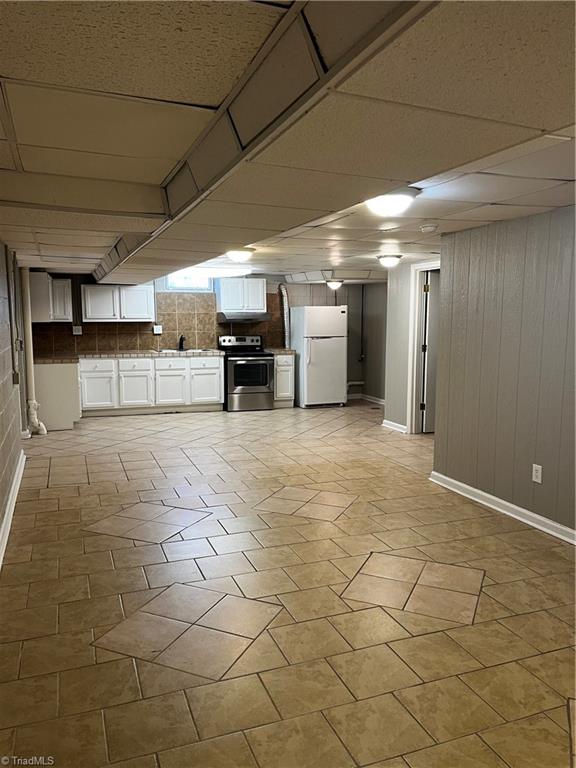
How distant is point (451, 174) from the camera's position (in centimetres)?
254

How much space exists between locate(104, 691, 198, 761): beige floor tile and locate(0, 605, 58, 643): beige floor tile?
0.69 meters

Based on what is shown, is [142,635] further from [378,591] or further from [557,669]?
[557,669]

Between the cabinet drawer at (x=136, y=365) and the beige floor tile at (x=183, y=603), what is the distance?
518 centimetres

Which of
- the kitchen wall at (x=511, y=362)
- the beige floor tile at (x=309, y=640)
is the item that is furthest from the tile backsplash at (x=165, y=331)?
the beige floor tile at (x=309, y=640)

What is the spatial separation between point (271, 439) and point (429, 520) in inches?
112

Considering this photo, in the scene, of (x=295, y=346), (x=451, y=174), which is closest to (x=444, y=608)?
(x=451, y=174)

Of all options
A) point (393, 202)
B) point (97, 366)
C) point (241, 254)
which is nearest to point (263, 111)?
point (393, 202)

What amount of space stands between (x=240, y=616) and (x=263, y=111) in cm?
221

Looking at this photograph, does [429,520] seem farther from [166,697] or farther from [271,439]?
[271,439]

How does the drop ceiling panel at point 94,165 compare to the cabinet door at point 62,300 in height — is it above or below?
above

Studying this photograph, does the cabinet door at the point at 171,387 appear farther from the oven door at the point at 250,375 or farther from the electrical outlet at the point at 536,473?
the electrical outlet at the point at 536,473

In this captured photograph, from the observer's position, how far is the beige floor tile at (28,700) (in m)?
1.98

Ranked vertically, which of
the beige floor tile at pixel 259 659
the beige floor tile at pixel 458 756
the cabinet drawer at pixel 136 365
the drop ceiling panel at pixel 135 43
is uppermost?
the drop ceiling panel at pixel 135 43

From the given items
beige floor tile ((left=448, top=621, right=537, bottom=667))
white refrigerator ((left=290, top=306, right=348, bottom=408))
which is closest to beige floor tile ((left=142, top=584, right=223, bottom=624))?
beige floor tile ((left=448, top=621, right=537, bottom=667))
